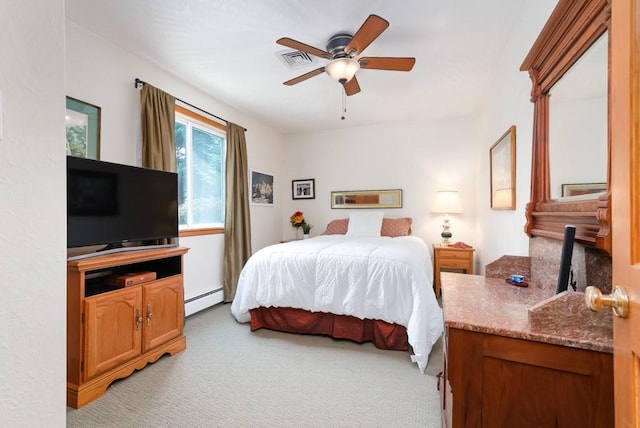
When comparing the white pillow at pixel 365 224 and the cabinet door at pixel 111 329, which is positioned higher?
the white pillow at pixel 365 224

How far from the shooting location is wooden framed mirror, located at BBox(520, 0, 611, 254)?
93cm

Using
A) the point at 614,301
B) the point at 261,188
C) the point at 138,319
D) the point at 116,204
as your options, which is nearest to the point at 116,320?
the point at 138,319

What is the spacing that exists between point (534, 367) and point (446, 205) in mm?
3379

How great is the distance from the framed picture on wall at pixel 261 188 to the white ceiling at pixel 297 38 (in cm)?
117

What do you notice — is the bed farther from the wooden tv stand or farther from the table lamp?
the table lamp

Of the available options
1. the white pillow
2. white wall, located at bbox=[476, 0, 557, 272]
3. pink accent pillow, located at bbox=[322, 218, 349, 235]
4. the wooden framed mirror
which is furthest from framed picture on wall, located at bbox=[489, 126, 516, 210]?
pink accent pillow, located at bbox=[322, 218, 349, 235]

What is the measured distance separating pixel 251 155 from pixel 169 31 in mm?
2134

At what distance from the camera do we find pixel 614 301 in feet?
1.92

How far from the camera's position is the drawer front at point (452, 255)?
11.9ft

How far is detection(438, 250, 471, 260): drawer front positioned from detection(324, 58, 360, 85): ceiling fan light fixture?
2.56 m

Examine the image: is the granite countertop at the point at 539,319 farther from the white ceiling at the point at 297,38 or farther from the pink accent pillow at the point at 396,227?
the pink accent pillow at the point at 396,227

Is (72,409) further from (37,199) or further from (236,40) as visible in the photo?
(236,40)

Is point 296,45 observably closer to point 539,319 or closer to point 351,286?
point 351,286

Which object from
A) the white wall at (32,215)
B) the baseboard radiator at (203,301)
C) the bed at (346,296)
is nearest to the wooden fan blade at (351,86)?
the bed at (346,296)
